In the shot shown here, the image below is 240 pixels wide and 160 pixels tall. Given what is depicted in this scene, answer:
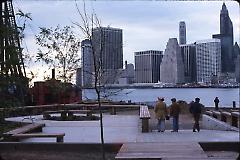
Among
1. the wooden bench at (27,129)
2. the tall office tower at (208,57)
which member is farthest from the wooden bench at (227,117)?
the tall office tower at (208,57)

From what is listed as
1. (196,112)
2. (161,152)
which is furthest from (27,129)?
(161,152)

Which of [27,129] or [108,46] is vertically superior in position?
[108,46]

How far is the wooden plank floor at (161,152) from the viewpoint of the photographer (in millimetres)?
7926

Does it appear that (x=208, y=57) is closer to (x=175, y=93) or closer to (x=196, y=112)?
(x=196, y=112)

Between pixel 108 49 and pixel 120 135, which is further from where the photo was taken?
pixel 120 135

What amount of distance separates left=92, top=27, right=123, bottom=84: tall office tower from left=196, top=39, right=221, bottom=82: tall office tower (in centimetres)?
285

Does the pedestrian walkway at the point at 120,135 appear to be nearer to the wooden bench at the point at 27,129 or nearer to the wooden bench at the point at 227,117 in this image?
the wooden bench at the point at 27,129

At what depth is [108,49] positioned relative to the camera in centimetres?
998

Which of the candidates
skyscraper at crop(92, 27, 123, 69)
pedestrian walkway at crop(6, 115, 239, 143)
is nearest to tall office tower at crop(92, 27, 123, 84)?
skyscraper at crop(92, 27, 123, 69)

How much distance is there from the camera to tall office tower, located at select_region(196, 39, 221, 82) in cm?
507

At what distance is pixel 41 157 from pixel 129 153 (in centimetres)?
195

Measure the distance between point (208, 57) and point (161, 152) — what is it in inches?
150

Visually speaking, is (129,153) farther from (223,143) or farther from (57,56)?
(57,56)

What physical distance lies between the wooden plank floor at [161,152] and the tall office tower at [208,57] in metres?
2.28
